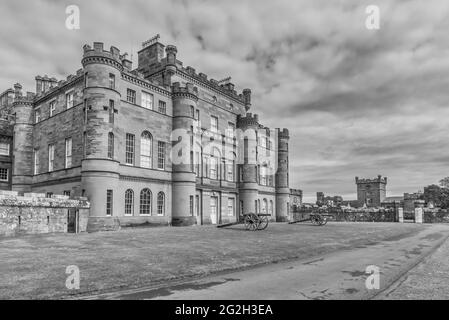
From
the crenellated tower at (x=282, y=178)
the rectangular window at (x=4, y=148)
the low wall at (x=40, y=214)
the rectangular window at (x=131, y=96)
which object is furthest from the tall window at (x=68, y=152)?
the crenellated tower at (x=282, y=178)

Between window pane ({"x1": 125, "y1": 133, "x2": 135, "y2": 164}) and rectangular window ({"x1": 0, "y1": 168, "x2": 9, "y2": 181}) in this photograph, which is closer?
window pane ({"x1": 125, "y1": 133, "x2": 135, "y2": 164})

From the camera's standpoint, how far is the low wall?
66.7ft

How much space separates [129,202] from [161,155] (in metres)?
5.55

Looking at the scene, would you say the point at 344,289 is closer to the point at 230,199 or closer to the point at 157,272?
the point at 157,272

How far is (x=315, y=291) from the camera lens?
802 centimetres

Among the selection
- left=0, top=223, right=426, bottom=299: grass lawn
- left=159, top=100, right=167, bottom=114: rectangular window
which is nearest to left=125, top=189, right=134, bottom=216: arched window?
left=159, top=100, right=167, bottom=114: rectangular window

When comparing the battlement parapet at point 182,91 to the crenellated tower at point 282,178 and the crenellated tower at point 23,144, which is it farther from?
the crenellated tower at point 282,178

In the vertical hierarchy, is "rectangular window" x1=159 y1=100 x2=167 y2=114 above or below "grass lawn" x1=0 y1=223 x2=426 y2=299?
above

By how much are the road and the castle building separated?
18062 millimetres

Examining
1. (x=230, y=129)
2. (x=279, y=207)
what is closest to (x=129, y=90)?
(x=230, y=129)

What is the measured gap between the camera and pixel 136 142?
99.3 feet

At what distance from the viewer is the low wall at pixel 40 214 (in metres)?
20.3

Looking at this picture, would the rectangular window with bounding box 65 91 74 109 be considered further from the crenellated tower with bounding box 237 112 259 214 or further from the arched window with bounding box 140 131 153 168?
the crenellated tower with bounding box 237 112 259 214

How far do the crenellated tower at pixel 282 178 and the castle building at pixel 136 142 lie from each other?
8.53m
